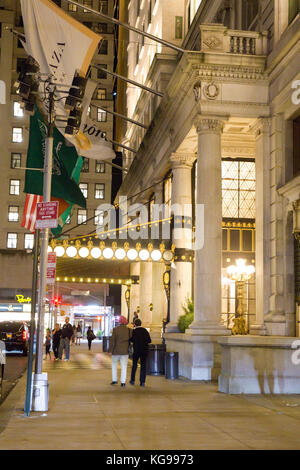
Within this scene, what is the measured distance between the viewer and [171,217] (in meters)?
27.6

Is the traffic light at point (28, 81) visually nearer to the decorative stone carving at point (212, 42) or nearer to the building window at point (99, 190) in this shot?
the decorative stone carving at point (212, 42)

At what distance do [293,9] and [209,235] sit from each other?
7101 millimetres

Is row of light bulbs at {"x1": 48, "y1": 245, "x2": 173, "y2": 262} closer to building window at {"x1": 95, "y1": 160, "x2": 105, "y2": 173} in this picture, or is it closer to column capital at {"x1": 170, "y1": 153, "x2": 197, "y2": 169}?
column capital at {"x1": 170, "y1": 153, "x2": 197, "y2": 169}

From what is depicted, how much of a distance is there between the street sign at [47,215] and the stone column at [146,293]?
72.3 feet

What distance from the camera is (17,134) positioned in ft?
272

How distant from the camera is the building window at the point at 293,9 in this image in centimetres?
1956

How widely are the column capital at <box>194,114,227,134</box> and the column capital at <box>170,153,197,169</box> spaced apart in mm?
4641

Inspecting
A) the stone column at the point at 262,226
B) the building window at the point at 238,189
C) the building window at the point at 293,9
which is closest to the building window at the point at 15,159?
the building window at the point at 238,189

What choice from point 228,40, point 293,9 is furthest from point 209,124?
point 293,9

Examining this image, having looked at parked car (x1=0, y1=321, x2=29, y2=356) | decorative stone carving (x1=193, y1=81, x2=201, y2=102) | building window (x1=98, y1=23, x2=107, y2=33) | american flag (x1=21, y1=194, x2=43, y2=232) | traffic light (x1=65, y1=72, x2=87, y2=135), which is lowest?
parked car (x1=0, y1=321, x2=29, y2=356)

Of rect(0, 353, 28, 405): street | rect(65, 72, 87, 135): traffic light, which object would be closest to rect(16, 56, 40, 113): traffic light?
rect(65, 72, 87, 135): traffic light

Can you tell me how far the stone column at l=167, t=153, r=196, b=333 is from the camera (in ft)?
85.8

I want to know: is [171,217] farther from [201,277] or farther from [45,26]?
[45,26]
